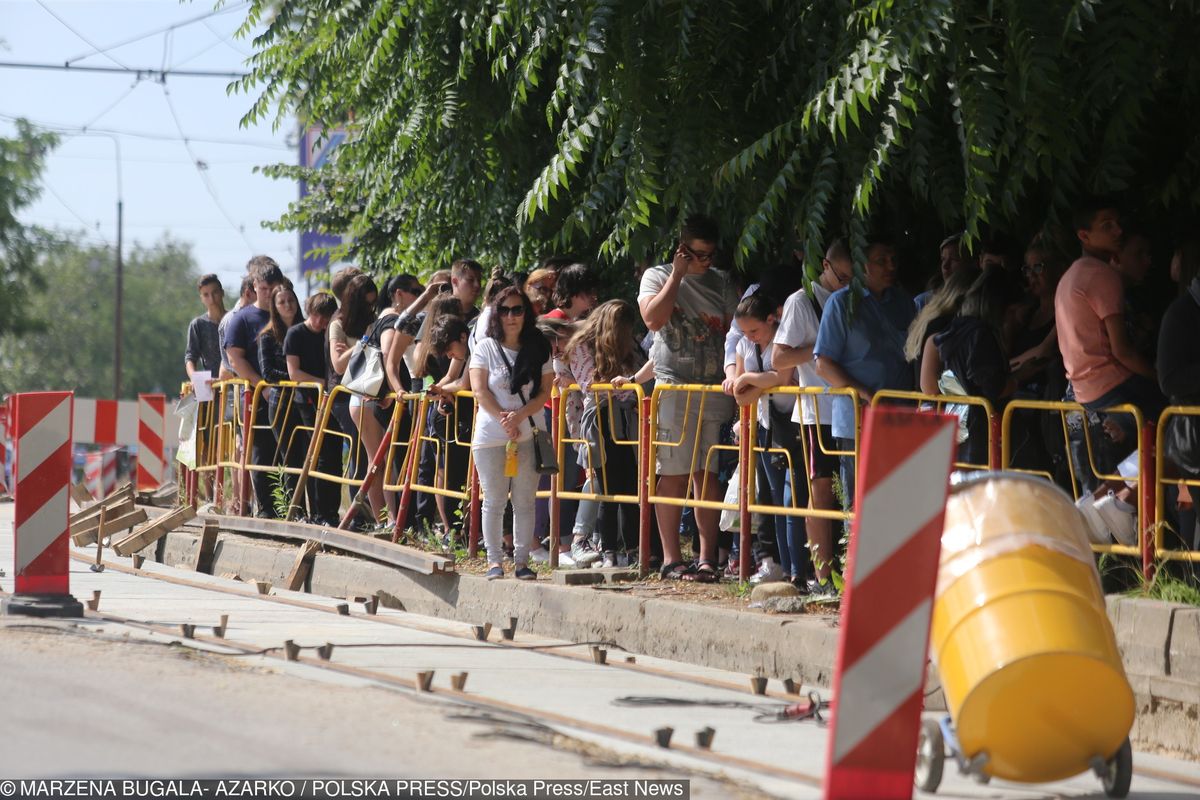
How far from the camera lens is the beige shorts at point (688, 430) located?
10.8m

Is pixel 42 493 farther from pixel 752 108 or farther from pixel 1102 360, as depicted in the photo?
pixel 1102 360

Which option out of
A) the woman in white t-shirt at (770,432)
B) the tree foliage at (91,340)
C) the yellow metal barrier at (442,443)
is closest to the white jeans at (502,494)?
the yellow metal barrier at (442,443)

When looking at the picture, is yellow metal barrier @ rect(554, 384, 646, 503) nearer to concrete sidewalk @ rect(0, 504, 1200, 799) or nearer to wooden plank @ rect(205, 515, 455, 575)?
concrete sidewalk @ rect(0, 504, 1200, 799)

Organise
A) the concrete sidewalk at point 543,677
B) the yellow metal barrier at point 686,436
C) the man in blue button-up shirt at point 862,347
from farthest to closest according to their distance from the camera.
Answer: the yellow metal barrier at point 686,436 < the man in blue button-up shirt at point 862,347 < the concrete sidewalk at point 543,677

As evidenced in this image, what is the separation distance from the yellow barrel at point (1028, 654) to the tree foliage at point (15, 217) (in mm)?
52600

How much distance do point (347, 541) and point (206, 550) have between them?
2364 millimetres

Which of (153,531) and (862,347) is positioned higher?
(862,347)

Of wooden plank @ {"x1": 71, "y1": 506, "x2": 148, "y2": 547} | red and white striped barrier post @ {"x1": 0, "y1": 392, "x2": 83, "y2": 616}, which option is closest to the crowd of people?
wooden plank @ {"x1": 71, "y1": 506, "x2": 148, "y2": 547}

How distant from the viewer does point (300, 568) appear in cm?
1346

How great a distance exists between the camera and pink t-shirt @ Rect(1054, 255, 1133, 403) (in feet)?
27.6

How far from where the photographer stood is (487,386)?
1152cm

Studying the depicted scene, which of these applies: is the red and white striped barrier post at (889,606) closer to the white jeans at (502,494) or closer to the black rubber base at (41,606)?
the black rubber base at (41,606)

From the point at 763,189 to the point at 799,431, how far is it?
1.48 m

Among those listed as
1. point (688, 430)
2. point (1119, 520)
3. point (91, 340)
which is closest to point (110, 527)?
point (688, 430)
